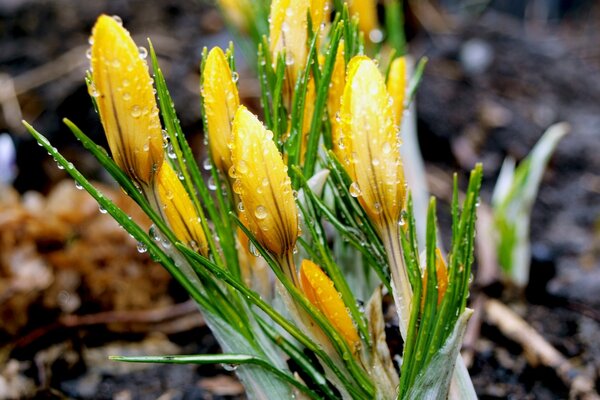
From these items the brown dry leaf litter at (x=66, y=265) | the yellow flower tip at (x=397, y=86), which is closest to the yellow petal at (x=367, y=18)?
the yellow flower tip at (x=397, y=86)

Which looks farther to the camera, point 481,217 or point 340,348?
point 481,217

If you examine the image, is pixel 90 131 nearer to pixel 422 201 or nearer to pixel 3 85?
pixel 3 85

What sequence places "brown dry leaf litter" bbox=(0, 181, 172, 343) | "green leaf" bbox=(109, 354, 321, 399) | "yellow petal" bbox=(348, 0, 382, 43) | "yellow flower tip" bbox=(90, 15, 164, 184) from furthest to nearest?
"brown dry leaf litter" bbox=(0, 181, 172, 343), "yellow petal" bbox=(348, 0, 382, 43), "green leaf" bbox=(109, 354, 321, 399), "yellow flower tip" bbox=(90, 15, 164, 184)

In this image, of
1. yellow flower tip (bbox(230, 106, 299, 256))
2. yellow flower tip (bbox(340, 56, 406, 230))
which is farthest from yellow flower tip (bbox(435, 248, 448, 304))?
yellow flower tip (bbox(230, 106, 299, 256))

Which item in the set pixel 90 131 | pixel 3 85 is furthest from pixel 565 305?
pixel 3 85

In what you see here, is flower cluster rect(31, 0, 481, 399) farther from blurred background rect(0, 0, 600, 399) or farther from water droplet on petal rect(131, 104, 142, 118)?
blurred background rect(0, 0, 600, 399)

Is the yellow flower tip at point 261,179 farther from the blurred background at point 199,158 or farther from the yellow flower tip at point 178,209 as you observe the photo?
the blurred background at point 199,158
